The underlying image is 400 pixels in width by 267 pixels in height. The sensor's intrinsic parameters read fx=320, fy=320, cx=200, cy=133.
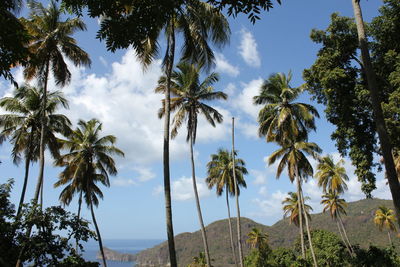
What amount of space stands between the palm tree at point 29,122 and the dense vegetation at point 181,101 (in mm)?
64

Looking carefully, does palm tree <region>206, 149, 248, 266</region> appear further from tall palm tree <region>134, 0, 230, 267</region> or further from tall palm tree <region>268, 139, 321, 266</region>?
tall palm tree <region>134, 0, 230, 267</region>

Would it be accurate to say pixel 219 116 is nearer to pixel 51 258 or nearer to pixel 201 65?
pixel 201 65

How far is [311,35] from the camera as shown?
55.8 feet

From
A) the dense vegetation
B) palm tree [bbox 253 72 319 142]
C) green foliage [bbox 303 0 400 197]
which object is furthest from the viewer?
palm tree [bbox 253 72 319 142]

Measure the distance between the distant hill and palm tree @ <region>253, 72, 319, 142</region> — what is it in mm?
91560

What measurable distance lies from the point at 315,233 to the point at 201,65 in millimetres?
34086

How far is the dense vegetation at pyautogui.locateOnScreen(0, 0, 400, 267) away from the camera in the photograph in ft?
18.8

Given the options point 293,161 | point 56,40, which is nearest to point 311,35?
point 293,161

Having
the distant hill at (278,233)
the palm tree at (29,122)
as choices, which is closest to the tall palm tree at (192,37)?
the palm tree at (29,122)

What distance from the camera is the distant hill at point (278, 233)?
119 meters

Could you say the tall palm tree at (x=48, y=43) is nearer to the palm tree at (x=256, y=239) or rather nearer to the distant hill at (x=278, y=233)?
the palm tree at (x=256, y=239)

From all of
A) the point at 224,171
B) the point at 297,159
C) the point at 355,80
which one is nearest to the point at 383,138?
the point at 355,80

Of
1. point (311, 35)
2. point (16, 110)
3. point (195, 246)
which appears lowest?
point (195, 246)

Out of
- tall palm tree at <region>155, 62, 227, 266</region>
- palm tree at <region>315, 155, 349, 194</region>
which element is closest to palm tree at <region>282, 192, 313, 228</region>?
palm tree at <region>315, 155, 349, 194</region>
